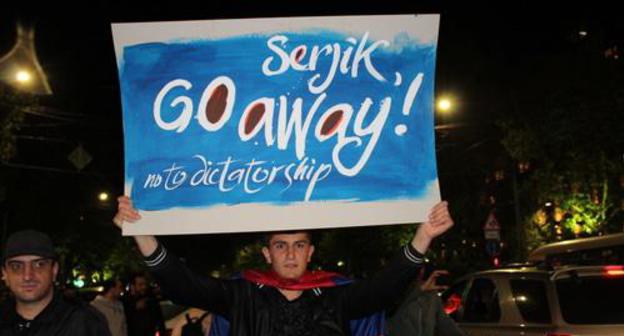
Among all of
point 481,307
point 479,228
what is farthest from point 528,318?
point 479,228

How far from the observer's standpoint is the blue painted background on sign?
3818 millimetres

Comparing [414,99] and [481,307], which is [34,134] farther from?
[414,99]

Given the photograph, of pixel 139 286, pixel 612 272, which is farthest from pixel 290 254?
pixel 139 286

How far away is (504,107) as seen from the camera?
23031 millimetres

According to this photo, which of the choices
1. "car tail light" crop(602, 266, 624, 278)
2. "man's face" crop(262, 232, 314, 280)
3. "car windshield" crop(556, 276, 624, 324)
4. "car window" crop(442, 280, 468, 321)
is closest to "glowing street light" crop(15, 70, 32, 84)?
"car window" crop(442, 280, 468, 321)

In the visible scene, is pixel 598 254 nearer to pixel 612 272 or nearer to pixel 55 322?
pixel 612 272

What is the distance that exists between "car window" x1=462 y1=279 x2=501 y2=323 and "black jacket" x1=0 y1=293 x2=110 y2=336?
4.90 m

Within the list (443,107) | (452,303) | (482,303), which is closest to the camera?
(482,303)

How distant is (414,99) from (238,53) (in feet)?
2.94

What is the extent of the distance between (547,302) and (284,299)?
395cm

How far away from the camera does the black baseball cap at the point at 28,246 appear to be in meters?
3.72

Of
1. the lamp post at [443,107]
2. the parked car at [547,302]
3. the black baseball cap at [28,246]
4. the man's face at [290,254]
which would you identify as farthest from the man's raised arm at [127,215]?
the lamp post at [443,107]

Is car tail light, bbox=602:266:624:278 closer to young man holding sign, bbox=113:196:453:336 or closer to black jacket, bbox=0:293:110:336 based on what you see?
young man holding sign, bbox=113:196:453:336

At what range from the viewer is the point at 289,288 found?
12.2 ft
